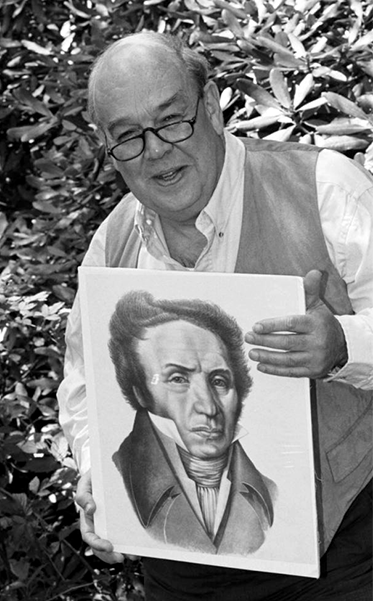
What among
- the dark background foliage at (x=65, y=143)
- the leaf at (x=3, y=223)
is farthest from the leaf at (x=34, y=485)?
the leaf at (x=3, y=223)

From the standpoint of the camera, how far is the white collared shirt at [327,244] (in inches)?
68.0

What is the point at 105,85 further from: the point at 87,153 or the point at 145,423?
the point at 87,153

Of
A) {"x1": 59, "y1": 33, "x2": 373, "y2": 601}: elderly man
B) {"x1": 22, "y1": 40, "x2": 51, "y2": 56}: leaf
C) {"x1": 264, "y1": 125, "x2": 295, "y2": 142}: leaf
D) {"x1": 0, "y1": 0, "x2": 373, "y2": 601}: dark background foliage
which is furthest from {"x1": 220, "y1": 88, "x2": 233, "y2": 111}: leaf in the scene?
{"x1": 59, "y1": 33, "x2": 373, "y2": 601}: elderly man

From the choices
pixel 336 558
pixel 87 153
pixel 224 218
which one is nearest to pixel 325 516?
pixel 336 558

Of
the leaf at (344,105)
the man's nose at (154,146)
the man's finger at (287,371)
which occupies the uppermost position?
the man's nose at (154,146)

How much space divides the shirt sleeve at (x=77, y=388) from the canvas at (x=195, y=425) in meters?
0.19

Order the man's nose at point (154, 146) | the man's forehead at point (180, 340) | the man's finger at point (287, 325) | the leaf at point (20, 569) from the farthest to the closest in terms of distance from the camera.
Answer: the leaf at point (20, 569), the man's nose at point (154, 146), the man's forehead at point (180, 340), the man's finger at point (287, 325)

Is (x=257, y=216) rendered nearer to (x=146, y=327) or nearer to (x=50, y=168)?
(x=146, y=327)

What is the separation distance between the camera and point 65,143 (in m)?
3.17

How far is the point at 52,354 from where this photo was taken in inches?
119

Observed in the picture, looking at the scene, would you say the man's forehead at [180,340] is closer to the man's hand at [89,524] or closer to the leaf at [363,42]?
the man's hand at [89,524]

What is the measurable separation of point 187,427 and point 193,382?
0.27 ft

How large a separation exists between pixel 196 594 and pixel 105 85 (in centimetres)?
85

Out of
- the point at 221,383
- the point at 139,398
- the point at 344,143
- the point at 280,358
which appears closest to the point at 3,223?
the point at 344,143
